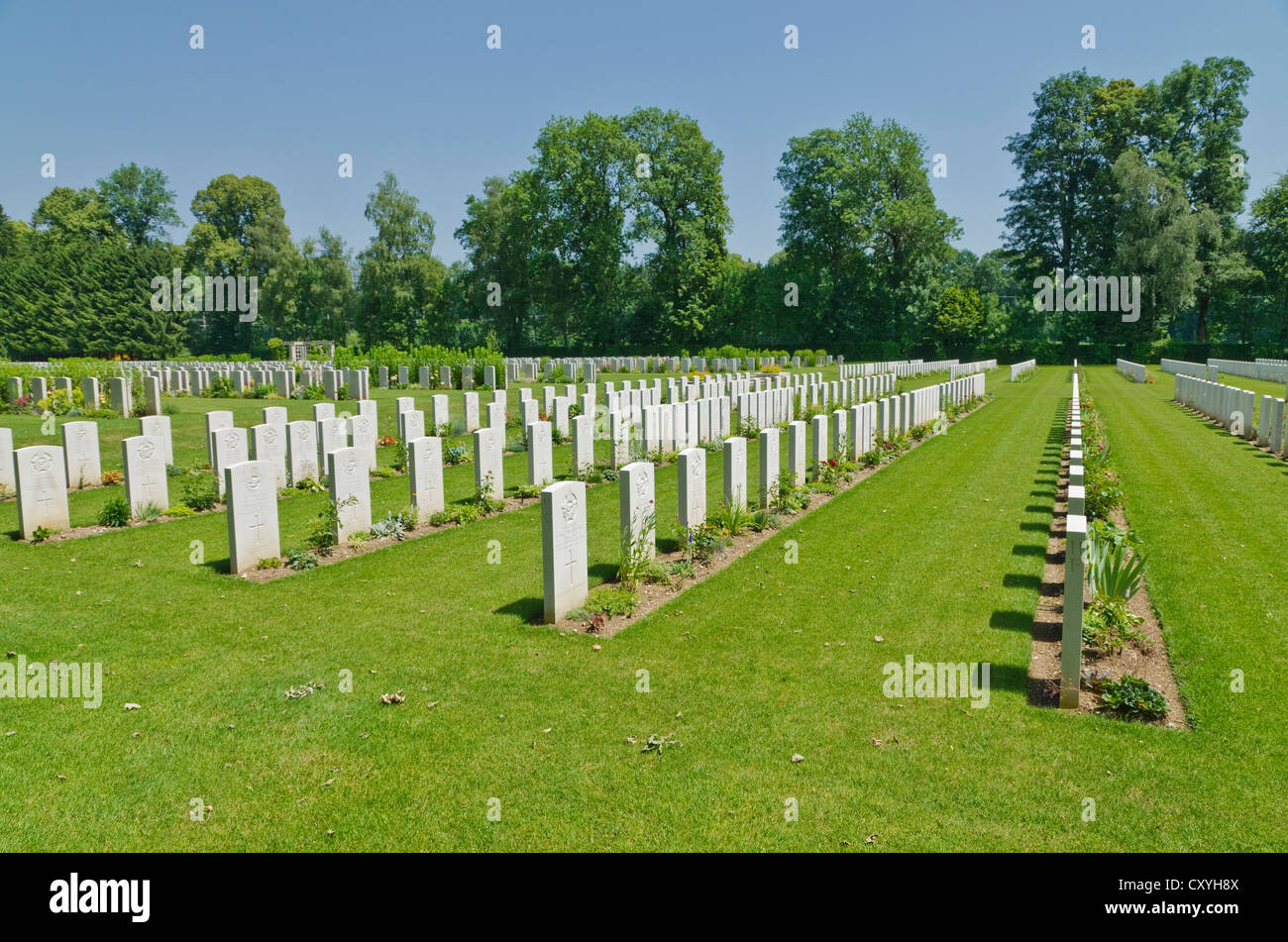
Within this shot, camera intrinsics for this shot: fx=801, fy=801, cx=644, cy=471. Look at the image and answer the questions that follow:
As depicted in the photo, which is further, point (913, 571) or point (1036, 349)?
point (1036, 349)

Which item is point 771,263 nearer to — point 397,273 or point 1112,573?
→ point 397,273

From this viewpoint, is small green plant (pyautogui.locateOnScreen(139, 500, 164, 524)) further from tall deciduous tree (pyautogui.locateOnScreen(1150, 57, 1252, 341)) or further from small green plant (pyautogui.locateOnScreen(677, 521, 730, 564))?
tall deciduous tree (pyautogui.locateOnScreen(1150, 57, 1252, 341))

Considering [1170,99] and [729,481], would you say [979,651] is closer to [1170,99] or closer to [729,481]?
[729,481]

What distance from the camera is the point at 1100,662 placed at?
21.2ft

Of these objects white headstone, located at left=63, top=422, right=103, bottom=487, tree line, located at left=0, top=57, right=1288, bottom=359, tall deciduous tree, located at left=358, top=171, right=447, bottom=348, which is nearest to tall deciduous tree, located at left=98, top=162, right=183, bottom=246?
tree line, located at left=0, top=57, right=1288, bottom=359

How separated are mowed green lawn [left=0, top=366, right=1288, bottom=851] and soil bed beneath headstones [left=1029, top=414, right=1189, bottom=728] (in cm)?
15

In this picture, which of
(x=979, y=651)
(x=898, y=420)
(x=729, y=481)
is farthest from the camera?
(x=898, y=420)

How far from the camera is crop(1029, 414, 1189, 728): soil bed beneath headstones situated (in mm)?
5766

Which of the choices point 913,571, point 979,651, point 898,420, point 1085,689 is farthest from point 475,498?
point 898,420

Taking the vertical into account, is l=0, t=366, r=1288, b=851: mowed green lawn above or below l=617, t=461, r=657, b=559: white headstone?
below

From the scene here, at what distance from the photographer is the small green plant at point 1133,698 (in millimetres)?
5500

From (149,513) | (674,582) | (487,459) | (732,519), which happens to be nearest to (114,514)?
(149,513)
